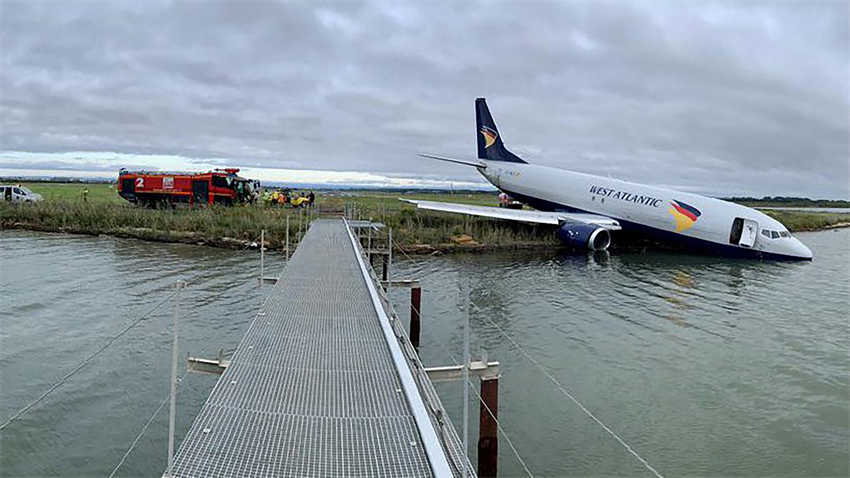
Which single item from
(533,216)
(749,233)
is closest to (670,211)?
(749,233)

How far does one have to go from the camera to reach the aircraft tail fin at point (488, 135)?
4181cm

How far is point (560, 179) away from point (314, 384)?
32.2m

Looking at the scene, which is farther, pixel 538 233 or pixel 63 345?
pixel 538 233

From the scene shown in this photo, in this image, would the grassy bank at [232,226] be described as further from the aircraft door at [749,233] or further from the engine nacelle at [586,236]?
the aircraft door at [749,233]

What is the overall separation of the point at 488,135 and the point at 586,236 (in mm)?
14147

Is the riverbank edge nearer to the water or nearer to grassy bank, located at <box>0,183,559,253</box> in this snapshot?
grassy bank, located at <box>0,183,559,253</box>

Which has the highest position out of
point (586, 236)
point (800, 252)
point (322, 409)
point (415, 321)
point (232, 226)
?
point (586, 236)

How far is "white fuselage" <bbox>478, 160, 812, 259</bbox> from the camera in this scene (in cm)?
2858

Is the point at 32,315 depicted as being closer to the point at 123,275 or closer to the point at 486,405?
the point at 123,275

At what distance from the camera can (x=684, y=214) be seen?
96.0 ft

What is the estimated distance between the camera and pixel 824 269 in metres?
27.5

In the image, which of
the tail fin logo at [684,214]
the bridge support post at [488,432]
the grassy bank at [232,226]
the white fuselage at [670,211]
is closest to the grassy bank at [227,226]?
the grassy bank at [232,226]

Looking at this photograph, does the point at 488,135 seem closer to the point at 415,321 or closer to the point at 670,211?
the point at 670,211

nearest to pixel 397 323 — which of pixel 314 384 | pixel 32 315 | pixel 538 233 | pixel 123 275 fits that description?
pixel 314 384
